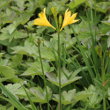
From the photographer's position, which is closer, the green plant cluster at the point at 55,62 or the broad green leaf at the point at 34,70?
the green plant cluster at the point at 55,62

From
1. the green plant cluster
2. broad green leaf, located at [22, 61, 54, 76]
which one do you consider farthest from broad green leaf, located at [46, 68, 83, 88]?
broad green leaf, located at [22, 61, 54, 76]

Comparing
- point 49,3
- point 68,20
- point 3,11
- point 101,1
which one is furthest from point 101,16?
point 68,20

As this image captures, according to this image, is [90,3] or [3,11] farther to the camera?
[3,11]

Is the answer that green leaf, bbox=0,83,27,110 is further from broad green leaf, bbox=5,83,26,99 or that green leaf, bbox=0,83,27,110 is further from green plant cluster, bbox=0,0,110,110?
broad green leaf, bbox=5,83,26,99

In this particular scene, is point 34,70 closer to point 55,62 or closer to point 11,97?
point 55,62

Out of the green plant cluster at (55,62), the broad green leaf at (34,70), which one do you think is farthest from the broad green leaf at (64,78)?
the broad green leaf at (34,70)

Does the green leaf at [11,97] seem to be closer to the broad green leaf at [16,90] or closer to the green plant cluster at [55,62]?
the green plant cluster at [55,62]

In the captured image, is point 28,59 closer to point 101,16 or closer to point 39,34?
point 39,34

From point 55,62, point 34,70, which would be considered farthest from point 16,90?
point 55,62
